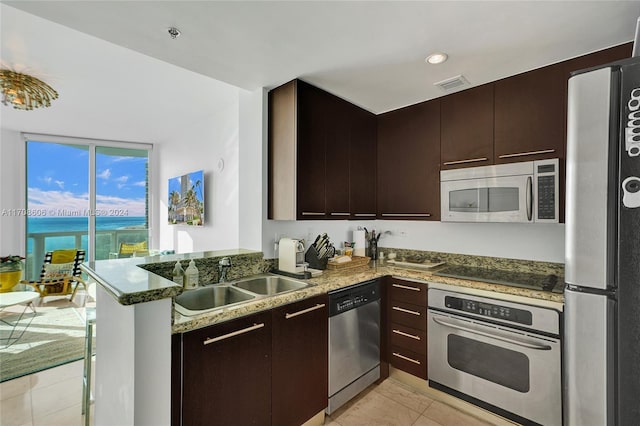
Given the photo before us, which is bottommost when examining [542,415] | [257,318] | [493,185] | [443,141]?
[542,415]

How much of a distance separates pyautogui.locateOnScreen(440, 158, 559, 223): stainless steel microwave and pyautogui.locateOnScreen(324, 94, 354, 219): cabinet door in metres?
0.83

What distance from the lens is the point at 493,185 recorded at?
217cm

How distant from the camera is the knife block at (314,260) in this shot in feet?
8.12

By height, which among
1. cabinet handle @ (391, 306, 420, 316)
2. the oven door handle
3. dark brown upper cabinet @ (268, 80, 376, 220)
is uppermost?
dark brown upper cabinet @ (268, 80, 376, 220)

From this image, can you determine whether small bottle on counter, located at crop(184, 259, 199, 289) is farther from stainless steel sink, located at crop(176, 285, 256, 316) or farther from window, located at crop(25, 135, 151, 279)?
→ window, located at crop(25, 135, 151, 279)

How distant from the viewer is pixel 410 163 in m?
2.76

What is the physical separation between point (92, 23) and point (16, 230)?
15.8 ft

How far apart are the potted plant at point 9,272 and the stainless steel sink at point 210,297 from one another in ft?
12.8

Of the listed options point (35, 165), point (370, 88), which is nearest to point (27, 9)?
point (370, 88)

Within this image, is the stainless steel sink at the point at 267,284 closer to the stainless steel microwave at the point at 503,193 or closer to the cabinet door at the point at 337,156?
the cabinet door at the point at 337,156

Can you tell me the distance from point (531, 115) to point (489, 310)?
1412 mm

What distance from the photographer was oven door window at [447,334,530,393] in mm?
1837

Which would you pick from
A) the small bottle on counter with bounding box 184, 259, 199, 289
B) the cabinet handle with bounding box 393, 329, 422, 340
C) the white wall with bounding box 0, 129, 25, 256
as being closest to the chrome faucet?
the small bottle on counter with bounding box 184, 259, 199, 289

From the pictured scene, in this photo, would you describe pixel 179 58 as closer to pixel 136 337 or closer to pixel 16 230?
pixel 136 337
